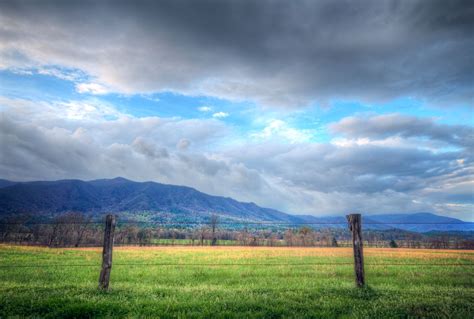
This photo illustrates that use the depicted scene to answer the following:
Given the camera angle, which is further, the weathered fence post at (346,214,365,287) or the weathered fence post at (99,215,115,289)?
the weathered fence post at (346,214,365,287)

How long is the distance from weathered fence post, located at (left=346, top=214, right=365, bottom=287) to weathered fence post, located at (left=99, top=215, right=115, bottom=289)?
953cm

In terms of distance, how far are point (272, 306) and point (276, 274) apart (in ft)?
35.0

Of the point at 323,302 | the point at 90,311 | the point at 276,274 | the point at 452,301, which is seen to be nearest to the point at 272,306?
the point at 323,302

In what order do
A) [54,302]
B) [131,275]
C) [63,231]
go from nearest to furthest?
[54,302] → [131,275] → [63,231]

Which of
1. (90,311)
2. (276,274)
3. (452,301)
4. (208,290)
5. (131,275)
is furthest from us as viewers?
(276,274)

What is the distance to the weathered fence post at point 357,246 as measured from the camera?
36.8ft

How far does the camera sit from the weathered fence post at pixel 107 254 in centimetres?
1055

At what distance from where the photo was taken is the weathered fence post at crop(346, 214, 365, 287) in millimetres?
11227

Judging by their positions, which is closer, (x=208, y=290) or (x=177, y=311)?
(x=177, y=311)

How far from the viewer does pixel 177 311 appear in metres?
8.20

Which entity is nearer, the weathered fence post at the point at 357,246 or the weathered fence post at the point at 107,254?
the weathered fence post at the point at 107,254

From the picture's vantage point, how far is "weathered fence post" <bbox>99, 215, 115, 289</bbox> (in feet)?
34.6

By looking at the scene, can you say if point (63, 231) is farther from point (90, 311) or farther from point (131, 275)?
point (90, 311)

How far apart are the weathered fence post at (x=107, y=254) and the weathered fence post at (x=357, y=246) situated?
9531 mm
